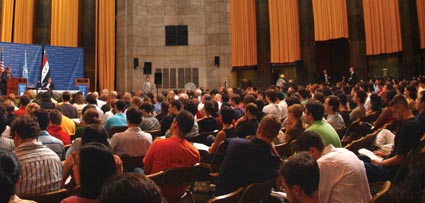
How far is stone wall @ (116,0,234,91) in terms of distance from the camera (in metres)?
19.9

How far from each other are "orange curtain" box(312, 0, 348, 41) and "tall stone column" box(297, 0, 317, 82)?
1.13 feet

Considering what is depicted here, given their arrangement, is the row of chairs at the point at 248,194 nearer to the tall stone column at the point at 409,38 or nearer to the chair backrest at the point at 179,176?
the chair backrest at the point at 179,176

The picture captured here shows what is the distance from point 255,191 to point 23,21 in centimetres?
1700

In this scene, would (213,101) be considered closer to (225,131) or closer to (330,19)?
→ (225,131)

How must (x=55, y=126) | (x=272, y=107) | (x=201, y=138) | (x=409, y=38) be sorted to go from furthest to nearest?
1. (x=409, y=38)
2. (x=272, y=107)
3. (x=201, y=138)
4. (x=55, y=126)

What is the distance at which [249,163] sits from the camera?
11.9ft

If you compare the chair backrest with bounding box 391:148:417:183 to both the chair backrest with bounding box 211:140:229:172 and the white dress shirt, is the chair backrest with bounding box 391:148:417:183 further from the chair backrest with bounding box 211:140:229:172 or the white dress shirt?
the chair backrest with bounding box 211:140:229:172

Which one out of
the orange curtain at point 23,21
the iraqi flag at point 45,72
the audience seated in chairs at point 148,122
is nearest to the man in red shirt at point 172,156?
the audience seated in chairs at point 148,122

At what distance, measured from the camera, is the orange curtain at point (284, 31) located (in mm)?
17562

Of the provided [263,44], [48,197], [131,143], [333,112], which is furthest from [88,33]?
[48,197]

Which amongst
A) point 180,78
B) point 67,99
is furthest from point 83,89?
point 67,99

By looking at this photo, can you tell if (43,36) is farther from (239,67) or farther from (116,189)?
(116,189)

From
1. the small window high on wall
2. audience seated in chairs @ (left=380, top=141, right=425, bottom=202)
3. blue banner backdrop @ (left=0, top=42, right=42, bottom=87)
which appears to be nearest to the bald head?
audience seated in chairs @ (left=380, top=141, right=425, bottom=202)

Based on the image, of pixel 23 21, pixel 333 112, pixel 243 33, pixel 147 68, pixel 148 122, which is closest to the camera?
pixel 333 112
